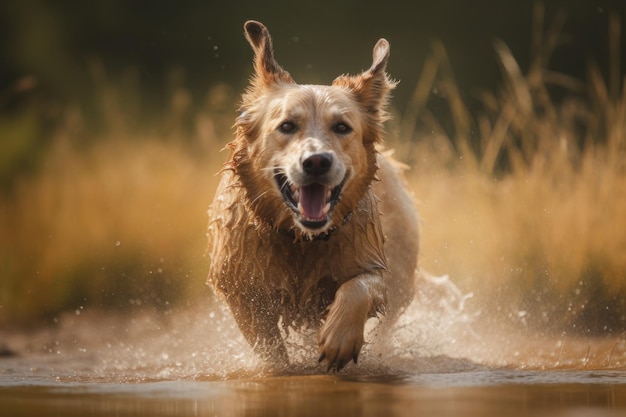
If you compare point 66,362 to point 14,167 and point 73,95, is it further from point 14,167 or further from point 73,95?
point 73,95

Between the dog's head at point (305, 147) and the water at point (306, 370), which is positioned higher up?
the dog's head at point (305, 147)

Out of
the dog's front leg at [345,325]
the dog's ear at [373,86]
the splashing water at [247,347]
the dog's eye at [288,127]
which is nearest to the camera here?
the dog's front leg at [345,325]

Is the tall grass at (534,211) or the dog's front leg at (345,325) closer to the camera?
the dog's front leg at (345,325)

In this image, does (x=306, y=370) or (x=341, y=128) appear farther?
(x=306, y=370)

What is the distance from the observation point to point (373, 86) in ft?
21.4

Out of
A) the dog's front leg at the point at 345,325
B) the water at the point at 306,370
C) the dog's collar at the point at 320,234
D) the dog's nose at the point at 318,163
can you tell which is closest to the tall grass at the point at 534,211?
the water at the point at 306,370

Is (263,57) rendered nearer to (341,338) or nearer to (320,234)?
(320,234)

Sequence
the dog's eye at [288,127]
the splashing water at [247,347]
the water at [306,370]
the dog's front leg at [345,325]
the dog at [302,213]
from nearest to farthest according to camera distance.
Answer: the water at [306,370]
the dog's front leg at [345,325]
the dog at [302,213]
the dog's eye at [288,127]
the splashing water at [247,347]

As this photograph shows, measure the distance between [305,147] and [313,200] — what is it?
0.91 ft

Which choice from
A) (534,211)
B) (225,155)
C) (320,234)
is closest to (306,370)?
(320,234)

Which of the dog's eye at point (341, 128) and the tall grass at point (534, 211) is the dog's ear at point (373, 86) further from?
the tall grass at point (534, 211)

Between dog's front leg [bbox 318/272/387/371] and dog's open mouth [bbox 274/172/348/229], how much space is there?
37 centimetres

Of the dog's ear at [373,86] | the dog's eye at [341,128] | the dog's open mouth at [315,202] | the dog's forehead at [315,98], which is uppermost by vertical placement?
the dog's ear at [373,86]

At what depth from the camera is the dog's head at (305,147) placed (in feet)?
19.3
